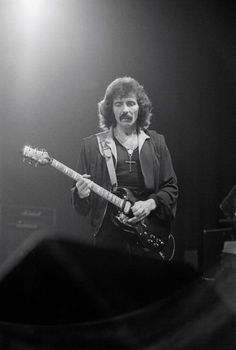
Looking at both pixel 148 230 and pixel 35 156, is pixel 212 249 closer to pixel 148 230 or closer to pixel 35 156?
pixel 148 230

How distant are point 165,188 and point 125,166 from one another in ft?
0.39

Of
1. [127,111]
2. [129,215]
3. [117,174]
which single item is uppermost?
[127,111]

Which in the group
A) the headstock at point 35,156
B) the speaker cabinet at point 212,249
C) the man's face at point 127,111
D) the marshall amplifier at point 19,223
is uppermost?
the man's face at point 127,111

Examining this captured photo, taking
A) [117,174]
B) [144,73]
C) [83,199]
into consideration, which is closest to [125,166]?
[117,174]

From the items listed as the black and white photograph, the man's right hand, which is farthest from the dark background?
the man's right hand

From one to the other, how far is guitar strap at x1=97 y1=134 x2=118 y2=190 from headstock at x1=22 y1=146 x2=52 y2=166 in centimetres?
14

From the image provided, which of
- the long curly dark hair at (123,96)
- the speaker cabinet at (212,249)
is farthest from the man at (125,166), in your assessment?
the speaker cabinet at (212,249)

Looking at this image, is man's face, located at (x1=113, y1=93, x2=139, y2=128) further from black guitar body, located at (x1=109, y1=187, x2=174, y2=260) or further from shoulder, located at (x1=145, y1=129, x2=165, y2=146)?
black guitar body, located at (x1=109, y1=187, x2=174, y2=260)

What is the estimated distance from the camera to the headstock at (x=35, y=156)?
1102 mm

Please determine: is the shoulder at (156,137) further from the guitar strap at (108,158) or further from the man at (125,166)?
the guitar strap at (108,158)

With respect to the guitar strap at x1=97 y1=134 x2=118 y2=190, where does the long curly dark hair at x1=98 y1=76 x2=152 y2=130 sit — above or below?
above

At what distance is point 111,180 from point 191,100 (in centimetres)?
30

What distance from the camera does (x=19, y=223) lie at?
1.13 meters

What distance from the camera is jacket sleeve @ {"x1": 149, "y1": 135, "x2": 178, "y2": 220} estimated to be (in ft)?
3.73
